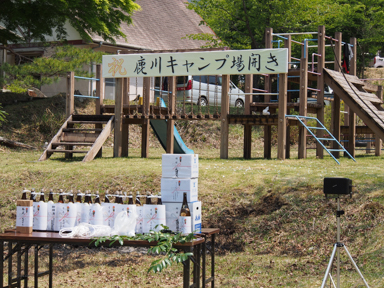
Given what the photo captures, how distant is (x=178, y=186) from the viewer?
16.8 feet

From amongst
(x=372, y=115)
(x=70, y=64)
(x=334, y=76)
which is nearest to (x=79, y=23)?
(x=70, y=64)

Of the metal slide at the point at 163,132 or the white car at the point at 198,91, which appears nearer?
the metal slide at the point at 163,132

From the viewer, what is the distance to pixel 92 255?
7.95 metres

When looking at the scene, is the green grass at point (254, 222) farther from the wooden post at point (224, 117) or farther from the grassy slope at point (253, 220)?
the wooden post at point (224, 117)

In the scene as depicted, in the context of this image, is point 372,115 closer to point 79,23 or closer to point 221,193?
point 221,193

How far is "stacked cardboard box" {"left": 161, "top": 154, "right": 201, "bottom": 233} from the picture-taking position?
5.09 metres

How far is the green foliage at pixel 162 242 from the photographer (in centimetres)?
472

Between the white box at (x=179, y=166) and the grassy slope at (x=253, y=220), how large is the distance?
201 centimetres

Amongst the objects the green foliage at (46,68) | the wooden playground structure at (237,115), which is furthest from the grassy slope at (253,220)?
the green foliage at (46,68)

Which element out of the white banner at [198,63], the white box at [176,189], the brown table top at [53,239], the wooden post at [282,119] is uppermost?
the white banner at [198,63]

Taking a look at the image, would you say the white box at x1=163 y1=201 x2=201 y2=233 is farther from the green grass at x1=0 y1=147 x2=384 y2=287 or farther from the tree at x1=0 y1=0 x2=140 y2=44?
the tree at x1=0 y1=0 x2=140 y2=44

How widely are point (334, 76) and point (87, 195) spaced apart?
34.6 feet

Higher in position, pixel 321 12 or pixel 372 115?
pixel 321 12

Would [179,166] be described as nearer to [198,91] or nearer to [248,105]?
[248,105]
